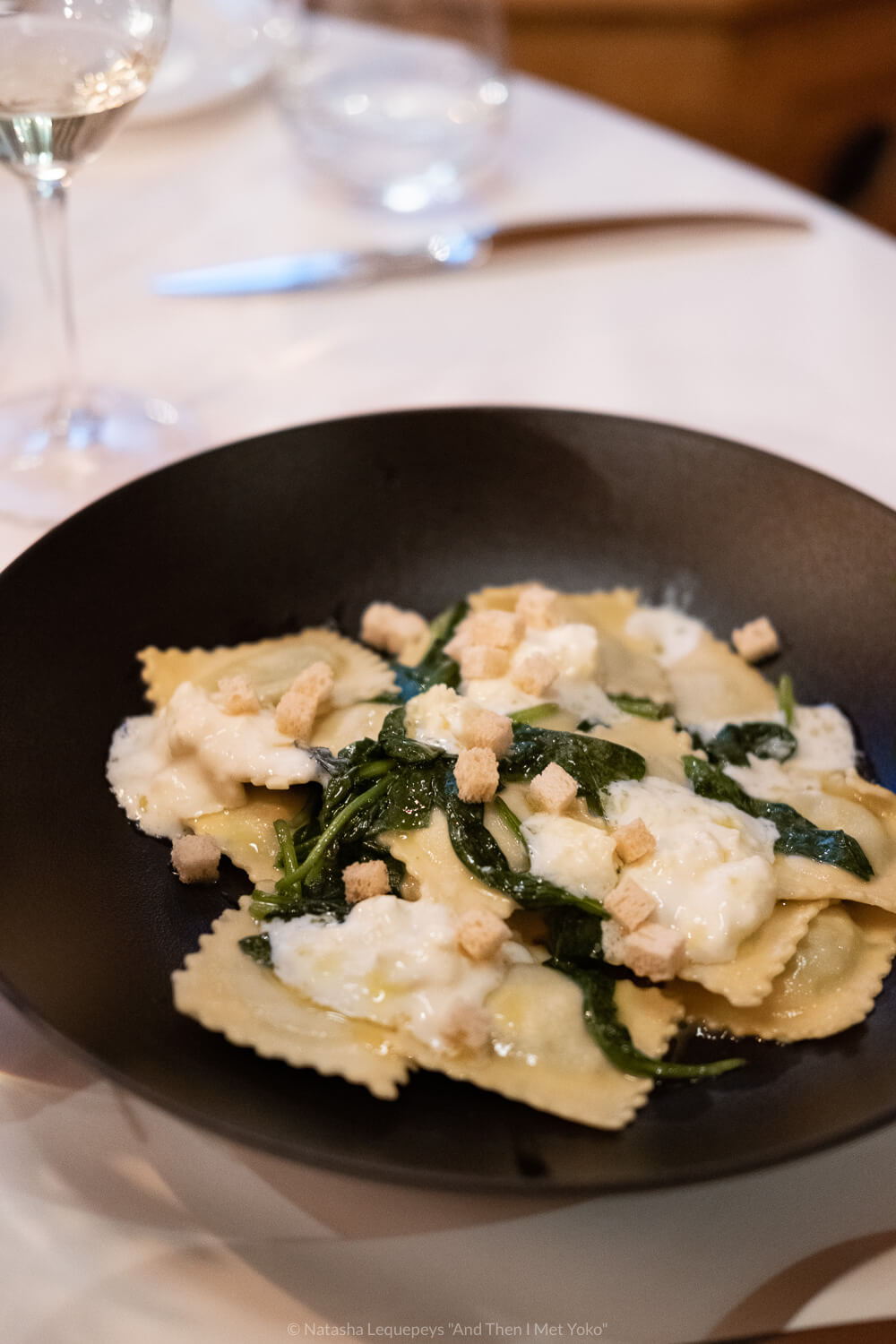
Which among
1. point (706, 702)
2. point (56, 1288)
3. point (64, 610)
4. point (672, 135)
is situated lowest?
point (56, 1288)

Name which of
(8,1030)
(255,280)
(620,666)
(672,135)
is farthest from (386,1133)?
(672,135)

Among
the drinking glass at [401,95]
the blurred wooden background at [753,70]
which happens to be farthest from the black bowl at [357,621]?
the blurred wooden background at [753,70]

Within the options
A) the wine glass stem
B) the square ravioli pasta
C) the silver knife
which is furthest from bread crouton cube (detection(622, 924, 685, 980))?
the silver knife

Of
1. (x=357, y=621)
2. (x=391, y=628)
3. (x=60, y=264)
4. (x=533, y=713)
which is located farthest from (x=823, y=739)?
(x=60, y=264)

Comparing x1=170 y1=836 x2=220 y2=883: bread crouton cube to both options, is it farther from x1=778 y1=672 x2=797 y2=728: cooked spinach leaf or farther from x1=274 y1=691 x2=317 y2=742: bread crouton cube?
x1=778 y1=672 x2=797 y2=728: cooked spinach leaf

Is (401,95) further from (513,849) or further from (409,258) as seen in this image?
(513,849)

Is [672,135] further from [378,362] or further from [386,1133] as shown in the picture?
[386,1133]
